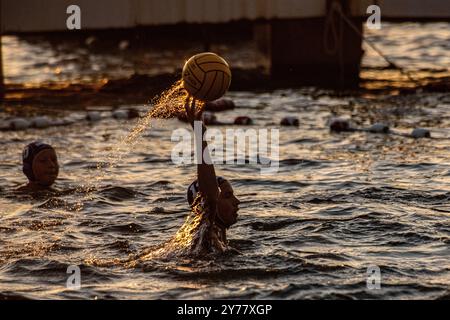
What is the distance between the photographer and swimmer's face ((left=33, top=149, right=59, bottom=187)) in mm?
14398

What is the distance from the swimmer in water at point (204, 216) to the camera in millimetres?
9984

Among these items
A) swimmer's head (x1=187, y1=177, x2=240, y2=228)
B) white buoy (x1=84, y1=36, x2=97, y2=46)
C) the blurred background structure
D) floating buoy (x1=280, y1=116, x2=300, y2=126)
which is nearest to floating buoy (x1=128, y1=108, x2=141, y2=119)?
floating buoy (x1=280, y1=116, x2=300, y2=126)

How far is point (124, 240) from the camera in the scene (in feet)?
38.2

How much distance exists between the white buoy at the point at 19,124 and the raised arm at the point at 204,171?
1067 cm

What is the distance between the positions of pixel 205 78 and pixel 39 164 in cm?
508

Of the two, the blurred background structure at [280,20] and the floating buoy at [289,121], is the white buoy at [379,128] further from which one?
the blurred background structure at [280,20]

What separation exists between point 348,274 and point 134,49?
28.8 metres

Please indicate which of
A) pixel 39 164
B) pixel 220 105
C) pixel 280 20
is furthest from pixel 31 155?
pixel 280 20

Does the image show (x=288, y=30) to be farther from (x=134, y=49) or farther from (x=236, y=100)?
(x=134, y=49)

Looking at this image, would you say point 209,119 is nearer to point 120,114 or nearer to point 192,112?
point 120,114

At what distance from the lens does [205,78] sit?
10086 mm
